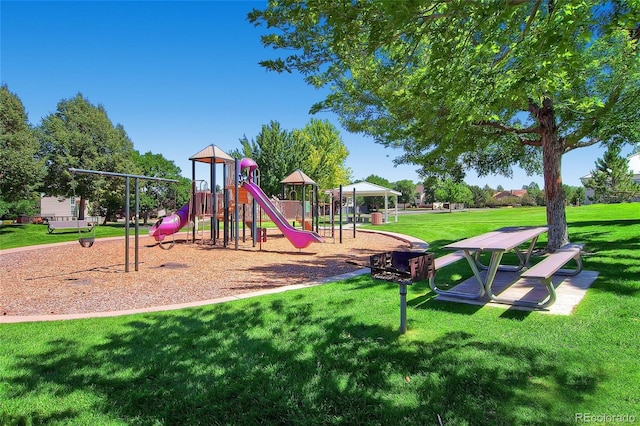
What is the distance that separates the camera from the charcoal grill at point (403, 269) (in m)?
4.05

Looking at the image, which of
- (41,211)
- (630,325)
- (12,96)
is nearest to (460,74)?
(630,325)

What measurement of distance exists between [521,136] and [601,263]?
14.7 ft

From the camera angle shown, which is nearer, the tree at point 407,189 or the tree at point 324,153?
the tree at point 324,153

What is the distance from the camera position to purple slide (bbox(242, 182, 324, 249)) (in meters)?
12.9

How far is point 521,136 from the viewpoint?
1066 cm

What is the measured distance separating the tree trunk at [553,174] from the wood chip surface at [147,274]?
471cm

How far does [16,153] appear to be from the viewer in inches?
953

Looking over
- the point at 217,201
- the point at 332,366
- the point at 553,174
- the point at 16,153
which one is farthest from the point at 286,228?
the point at 16,153

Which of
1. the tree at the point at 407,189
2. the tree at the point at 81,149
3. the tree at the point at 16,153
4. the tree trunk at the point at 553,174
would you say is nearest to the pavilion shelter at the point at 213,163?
the tree trunk at the point at 553,174

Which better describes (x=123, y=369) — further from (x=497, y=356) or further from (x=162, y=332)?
(x=497, y=356)

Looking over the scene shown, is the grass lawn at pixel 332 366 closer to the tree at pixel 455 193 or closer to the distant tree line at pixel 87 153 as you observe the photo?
the distant tree line at pixel 87 153

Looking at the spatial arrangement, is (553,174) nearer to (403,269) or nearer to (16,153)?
(403,269)

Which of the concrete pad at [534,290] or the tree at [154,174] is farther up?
the tree at [154,174]

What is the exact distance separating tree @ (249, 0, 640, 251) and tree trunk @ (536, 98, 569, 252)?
0.08 ft
